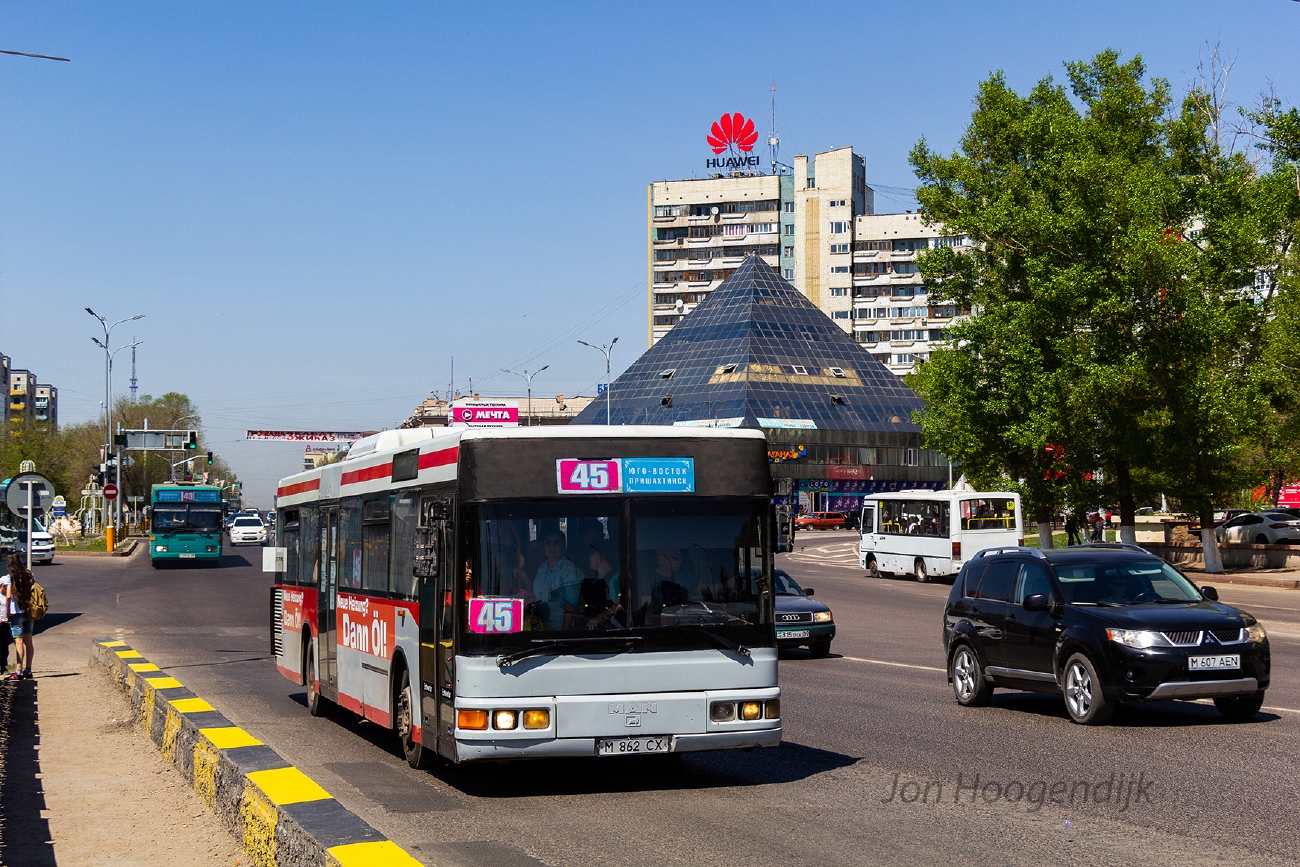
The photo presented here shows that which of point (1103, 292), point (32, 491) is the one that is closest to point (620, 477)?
point (32, 491)

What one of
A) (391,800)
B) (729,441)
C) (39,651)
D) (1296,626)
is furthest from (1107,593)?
(39,651)

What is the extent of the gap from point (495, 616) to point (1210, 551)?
37287 mm

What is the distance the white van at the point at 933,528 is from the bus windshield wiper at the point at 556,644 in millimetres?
34378

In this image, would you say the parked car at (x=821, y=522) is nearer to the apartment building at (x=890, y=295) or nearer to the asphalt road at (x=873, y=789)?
the apartment building at (x=890, y=295)

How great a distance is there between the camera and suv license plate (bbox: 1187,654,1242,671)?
12.1 m

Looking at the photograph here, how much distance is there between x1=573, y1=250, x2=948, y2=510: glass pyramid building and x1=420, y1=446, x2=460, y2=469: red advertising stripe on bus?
327 ft

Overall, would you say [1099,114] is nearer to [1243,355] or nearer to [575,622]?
[1243,355]

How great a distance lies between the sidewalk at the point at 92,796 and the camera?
816 centimetres

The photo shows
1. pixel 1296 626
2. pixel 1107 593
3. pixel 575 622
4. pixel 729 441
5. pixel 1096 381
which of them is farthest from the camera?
pixel 1096 381

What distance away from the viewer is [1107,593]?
1326 cm

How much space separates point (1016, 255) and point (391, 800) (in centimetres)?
3888

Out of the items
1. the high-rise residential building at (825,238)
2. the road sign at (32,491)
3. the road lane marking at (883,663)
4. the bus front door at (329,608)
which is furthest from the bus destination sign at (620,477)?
the high-rise residential building at (825,238)

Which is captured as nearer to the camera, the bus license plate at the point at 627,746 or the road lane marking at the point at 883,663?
the bus license plate at the point at 627,746

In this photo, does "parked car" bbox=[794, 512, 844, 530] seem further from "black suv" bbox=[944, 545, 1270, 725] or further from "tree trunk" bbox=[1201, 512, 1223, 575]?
"black suv" bbox=[944, 545, 1270, 725]
